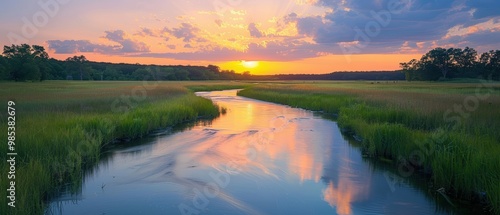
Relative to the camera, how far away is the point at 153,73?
418 feet

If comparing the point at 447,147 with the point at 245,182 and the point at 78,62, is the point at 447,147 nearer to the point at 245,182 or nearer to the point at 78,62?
the point at 245,182

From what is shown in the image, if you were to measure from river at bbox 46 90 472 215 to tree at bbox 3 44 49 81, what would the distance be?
49879 mm

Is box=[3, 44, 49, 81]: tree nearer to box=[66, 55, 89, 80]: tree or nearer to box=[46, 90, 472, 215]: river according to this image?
box=[66, 55, 89, 80]: tree

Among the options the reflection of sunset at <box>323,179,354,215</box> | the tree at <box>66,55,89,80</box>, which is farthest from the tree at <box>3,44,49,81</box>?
the reflection of sunset at <box>323,179,354,215</box>

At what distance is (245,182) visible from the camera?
932 cm

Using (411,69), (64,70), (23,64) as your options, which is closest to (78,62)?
(64,70)

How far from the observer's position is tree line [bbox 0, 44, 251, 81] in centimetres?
5412

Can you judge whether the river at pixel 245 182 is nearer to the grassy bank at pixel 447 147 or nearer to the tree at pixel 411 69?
the grassy bank at pixel 447 147

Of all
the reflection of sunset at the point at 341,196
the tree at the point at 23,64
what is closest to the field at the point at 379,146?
the reflection of sunset at the point at 341,196

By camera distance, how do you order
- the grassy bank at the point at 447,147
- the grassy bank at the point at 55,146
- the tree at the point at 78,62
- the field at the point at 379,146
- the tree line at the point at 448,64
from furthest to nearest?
the tree at the point at 78,62
the tree line at the point at 448,64
the grassy bank at the point at 447,147
the field at the point at 379,146
the grassy bank at the point at 55,146

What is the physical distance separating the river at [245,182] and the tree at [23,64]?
49879mm

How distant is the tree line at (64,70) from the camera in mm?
54125

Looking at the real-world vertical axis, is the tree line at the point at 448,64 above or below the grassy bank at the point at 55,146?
above

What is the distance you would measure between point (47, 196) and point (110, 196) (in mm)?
1260
